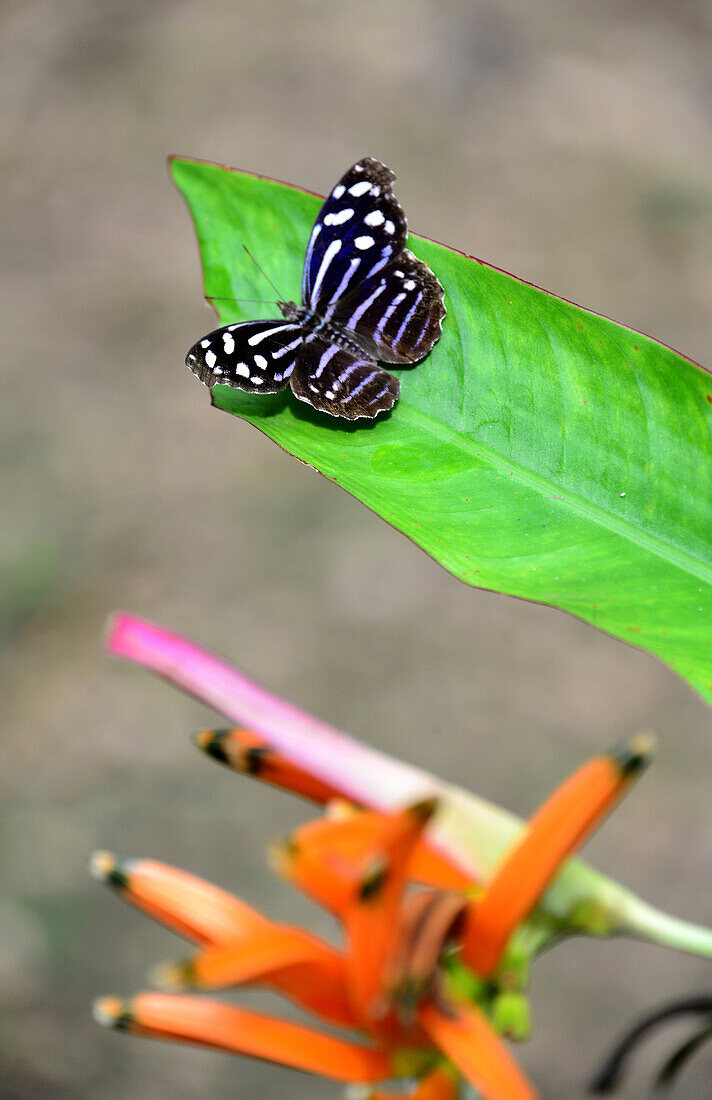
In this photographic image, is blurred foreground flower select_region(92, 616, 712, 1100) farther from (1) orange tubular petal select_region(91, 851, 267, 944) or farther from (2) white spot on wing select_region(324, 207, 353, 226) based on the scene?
(2) white spot on wing select_region(324, 207, 353, 226)

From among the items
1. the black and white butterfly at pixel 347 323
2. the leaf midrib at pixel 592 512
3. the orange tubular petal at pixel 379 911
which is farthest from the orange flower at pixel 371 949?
the black and white butterfly at pixel 347 323

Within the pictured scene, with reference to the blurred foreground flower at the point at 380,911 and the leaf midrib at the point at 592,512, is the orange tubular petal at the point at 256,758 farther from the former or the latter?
the leaf midrib at the point at 592,512

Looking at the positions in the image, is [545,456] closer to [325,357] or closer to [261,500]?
[325,357]

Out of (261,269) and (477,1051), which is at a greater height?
(261,269)

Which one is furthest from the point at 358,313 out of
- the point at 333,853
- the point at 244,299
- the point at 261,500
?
the point at 261,500

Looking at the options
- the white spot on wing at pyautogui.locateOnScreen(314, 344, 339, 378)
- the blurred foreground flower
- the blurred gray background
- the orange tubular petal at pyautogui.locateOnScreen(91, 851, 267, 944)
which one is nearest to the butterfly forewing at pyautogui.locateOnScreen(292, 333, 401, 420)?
the white spot on wing at pyautogui.locateOnScreen(314, 344, 339, 378)
